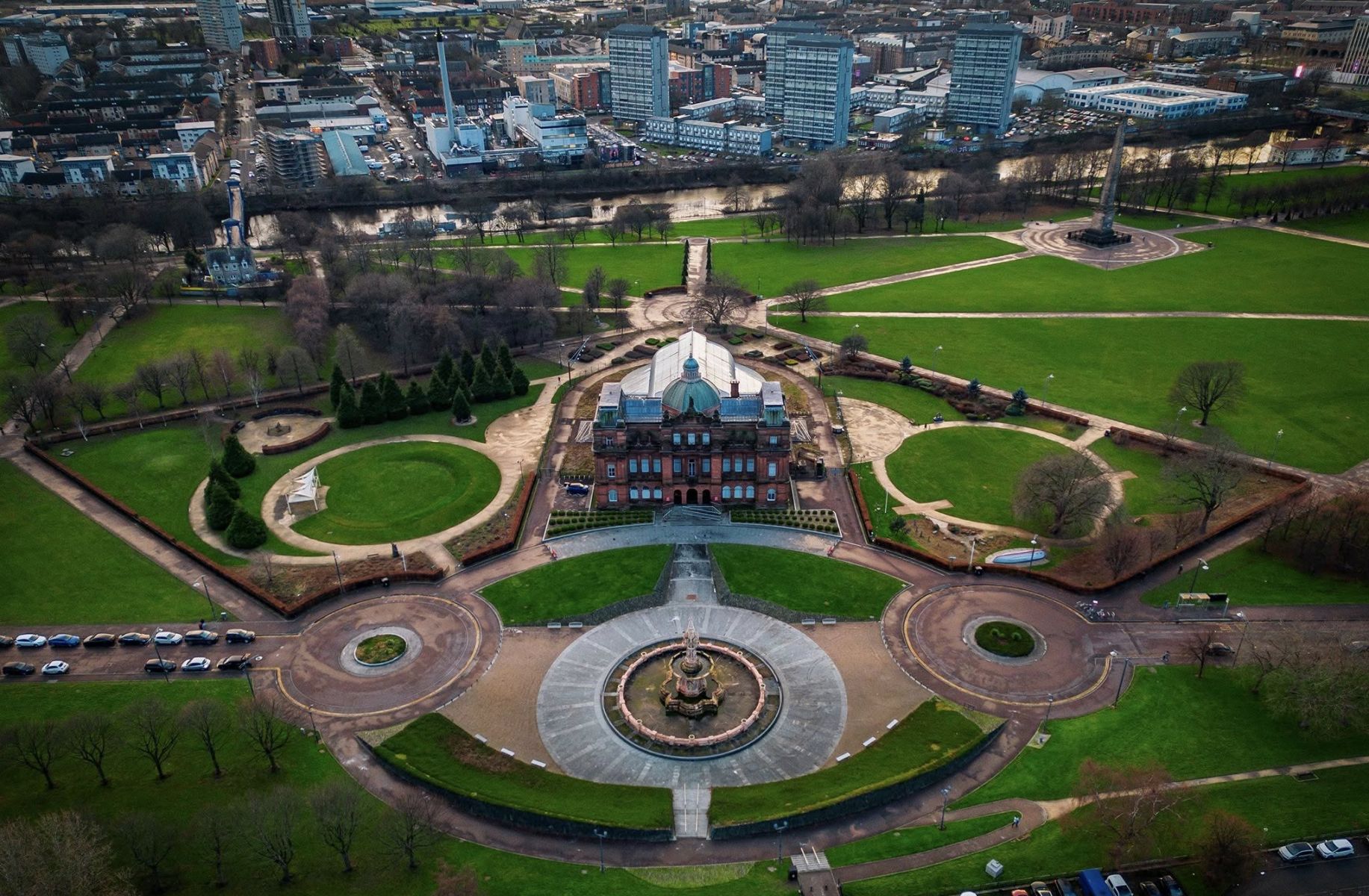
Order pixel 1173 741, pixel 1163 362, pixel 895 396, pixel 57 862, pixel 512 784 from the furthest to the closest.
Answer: pixel 1163 362, pixel 895 396, pixel 1173 741, pixel 512 784, pixel 57 862

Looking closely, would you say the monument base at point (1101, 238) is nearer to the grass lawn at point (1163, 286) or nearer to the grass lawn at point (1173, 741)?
the grass lawn at point (1163, 286)

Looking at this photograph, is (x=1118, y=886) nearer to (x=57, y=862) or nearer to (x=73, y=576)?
(x=57, y=862)

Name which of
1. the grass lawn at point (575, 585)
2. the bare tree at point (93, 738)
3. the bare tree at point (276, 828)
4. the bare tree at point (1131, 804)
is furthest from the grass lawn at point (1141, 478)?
the bare tree at point (93, 738)

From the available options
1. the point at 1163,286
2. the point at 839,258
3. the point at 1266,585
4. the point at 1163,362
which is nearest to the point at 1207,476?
the point at 1266,585

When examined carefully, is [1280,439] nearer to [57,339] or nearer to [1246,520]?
[1246,520]

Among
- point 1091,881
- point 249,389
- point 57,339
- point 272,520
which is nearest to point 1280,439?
point 1091,881
